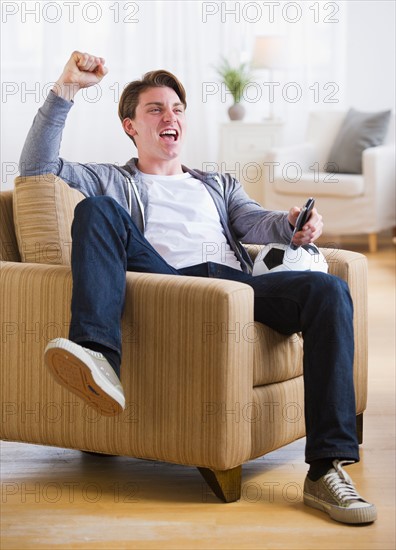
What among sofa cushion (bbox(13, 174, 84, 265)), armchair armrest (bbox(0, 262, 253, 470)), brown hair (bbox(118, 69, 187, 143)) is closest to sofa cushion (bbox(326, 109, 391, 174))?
brown hair (bbox(118, 69, 187, 143))

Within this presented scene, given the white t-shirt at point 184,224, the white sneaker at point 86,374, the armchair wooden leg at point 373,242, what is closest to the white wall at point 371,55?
the armchair wooden leg at point 373,242

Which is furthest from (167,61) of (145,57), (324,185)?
(324,185)

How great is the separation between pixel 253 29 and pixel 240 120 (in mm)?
799

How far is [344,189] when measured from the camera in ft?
18.7

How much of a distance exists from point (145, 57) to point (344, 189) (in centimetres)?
205

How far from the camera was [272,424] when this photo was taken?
91.6 inches

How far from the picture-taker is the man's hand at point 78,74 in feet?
8.05

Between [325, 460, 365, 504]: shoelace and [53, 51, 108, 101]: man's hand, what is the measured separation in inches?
43.4

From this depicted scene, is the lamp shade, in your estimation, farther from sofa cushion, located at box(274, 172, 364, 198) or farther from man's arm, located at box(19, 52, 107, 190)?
man's arm, located at box(19, 52, 107, 190)

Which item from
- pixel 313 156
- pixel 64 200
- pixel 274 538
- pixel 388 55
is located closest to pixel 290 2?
pixel 388 55

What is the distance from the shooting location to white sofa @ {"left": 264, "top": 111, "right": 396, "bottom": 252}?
225 inches

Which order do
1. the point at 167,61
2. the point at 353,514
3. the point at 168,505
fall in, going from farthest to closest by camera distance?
the point at 167,61
the point at 168,505
the point at 353,514

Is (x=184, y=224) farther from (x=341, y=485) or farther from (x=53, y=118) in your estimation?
(x=341, y=485)

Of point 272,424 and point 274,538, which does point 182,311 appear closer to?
point 272,424
